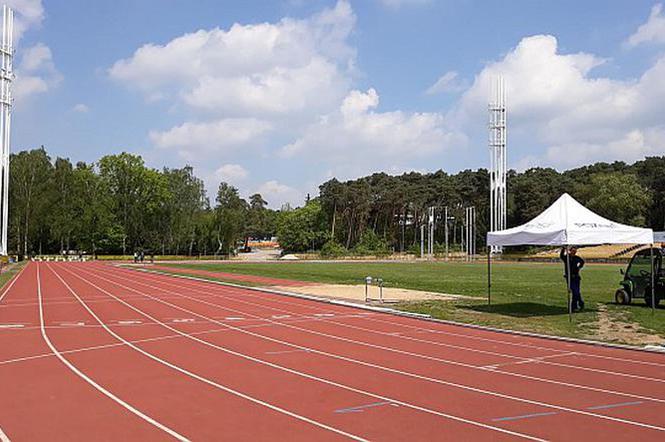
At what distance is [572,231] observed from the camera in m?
18.1

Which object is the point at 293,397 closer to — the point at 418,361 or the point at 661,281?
the point at 418,361

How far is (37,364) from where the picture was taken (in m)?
11.6

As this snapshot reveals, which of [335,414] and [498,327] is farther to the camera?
[498,327]

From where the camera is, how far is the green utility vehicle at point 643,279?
2061 cm

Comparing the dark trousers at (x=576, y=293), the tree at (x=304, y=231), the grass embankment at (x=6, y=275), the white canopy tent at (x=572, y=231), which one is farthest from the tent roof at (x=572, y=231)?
the tree at (x=304, y=231)

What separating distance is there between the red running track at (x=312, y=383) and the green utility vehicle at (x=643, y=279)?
784cm

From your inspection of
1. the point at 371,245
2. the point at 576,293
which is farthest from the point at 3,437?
the point at 371,245

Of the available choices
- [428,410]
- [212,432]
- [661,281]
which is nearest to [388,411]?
[428,410]

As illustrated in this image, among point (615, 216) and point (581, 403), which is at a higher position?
point (615, 216)

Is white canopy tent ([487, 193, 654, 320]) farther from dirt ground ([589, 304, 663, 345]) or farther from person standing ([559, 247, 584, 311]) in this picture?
dirt ground ([589, 304, 663, 345])

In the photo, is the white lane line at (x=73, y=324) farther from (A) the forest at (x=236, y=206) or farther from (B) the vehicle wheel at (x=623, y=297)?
(A) the forest at (x=236, y=206)

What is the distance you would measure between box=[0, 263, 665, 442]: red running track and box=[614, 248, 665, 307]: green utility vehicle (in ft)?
25.7

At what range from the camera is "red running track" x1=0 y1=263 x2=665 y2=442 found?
293 inches

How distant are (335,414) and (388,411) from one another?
26.2 inches
